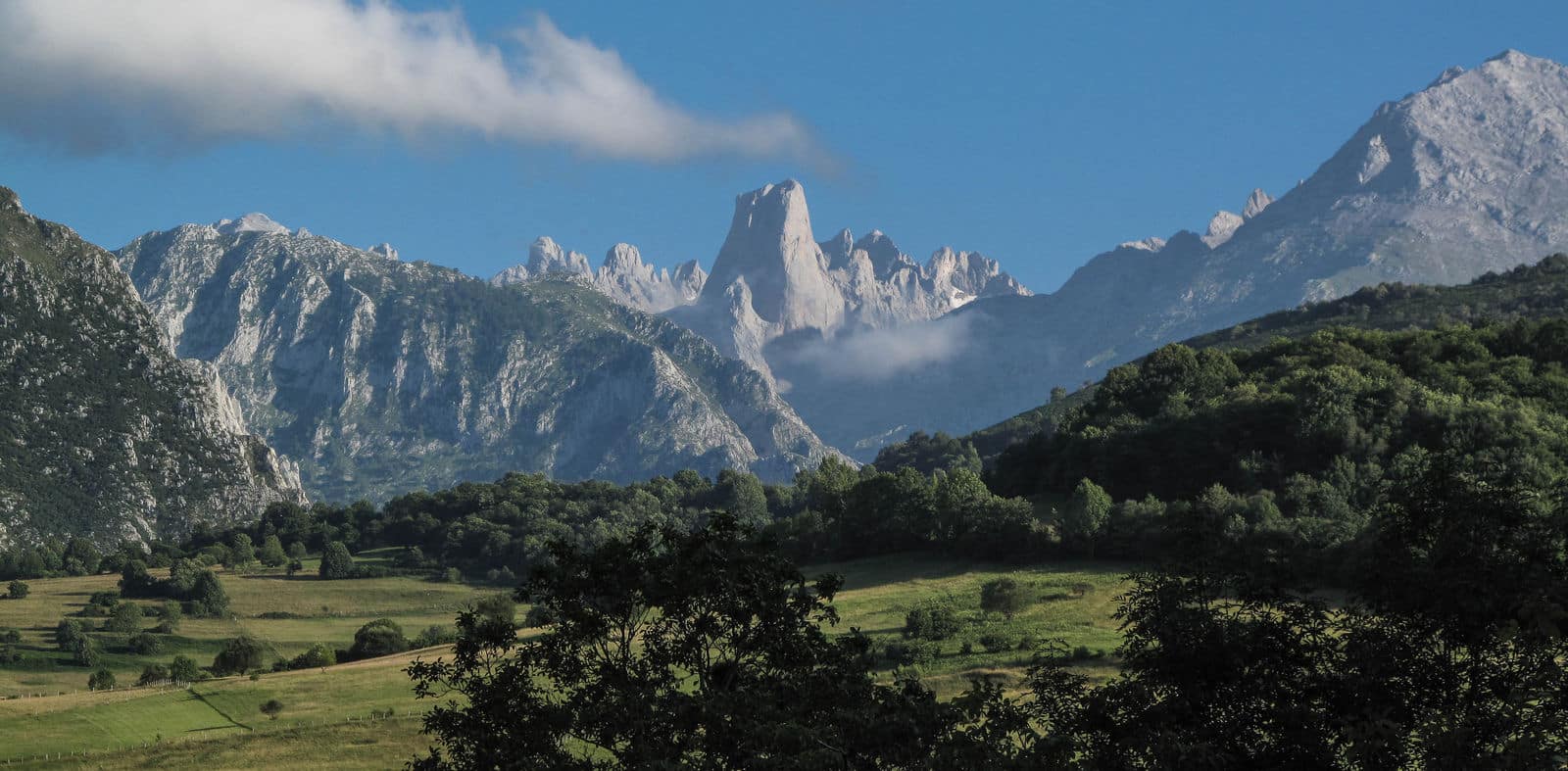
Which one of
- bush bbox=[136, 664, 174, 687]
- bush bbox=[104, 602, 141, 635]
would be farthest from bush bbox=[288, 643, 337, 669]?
bush bbox=[104, 602, 141, 635]

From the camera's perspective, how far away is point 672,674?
3516 cm

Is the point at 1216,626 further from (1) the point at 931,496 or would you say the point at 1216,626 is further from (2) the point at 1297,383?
(2) the point at 1297,383

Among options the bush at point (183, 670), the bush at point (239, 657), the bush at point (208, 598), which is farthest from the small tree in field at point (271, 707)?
the bush at point (208, 598)

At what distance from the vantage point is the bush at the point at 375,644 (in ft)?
449

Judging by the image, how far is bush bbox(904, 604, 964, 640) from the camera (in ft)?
318

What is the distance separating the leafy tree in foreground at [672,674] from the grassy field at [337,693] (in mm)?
43374

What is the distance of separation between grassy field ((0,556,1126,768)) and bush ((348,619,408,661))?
14672 mm

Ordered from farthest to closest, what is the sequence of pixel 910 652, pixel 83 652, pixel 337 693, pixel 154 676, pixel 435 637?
pixel 83 652, pixel 435 637, pixel 154 676, pixel 337 693, pixel 910 652

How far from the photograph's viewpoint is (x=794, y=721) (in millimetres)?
30766

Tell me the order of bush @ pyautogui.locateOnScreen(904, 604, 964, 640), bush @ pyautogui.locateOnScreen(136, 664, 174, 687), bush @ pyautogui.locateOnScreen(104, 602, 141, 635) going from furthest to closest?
1. bush @ pyautogui.locateOnScreen(104, 602, 141, 635)
2. bush @ pyautogui.locateOnScreen(136, 664, 174, 687)
3. bush @ pyautogui.locateOnScreen(904, 604, 964, 640)

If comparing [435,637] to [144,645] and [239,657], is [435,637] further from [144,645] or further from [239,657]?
[144,645]

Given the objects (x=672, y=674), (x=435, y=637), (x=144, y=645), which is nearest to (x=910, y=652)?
(x=672, y=674)

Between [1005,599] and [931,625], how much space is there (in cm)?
883

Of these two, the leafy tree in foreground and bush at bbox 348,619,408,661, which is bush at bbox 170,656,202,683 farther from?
the leafy tree in foreground
